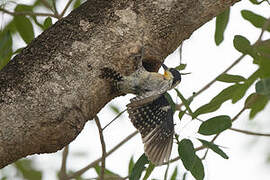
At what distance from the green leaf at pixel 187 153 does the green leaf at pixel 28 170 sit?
1283 millimetres

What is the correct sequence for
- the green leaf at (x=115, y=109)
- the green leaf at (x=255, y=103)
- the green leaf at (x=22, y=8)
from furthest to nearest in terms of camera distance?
1. the green leaf at (x=115, y=109)
2. the green leaf at (x=22, y=8)
3. the green leaf at (x=255, y=103)

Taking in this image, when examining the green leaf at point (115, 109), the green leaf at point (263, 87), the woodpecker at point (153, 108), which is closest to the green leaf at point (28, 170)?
the green leaf at point (115, 109)

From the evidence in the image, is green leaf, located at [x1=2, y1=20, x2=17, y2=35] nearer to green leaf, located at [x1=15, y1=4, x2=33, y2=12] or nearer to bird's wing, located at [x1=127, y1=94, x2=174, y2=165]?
green leaf, located at [x1=15, y1=4, x2=33, y2=12]

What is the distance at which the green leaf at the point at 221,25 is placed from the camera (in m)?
3.24

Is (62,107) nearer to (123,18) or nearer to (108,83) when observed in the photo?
(108,83)

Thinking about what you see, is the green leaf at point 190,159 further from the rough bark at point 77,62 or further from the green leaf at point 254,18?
the green leaf at point 254,18

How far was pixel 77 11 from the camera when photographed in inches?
106

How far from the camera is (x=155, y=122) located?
313 cm

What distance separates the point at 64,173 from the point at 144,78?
2.26 ft

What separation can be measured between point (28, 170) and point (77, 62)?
4.53ft

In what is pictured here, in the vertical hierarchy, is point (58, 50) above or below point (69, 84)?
above

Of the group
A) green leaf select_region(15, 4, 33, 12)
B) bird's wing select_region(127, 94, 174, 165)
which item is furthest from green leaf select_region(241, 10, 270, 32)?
green leaf select_region(15, 4, 33, 12)

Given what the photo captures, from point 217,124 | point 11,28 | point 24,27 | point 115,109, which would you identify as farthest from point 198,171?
point 11,28

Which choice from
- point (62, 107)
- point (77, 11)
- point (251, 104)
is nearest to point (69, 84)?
point (62, 107)
